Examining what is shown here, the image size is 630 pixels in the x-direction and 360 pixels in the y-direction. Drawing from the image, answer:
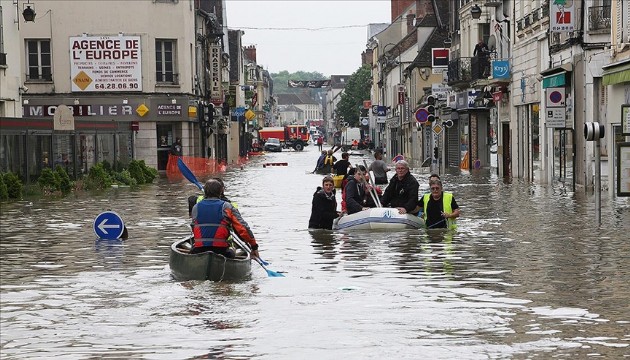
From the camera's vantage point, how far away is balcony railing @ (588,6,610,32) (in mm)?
34812

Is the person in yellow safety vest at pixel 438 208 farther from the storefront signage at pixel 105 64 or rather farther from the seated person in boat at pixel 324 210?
the storefront signage at pixel 105 64

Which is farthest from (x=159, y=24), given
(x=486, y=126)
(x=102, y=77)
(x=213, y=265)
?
(x=213, y=265)

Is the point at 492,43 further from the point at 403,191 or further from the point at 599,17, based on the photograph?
the point at 403,191

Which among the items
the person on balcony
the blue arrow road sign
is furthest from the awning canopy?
the person on balcony

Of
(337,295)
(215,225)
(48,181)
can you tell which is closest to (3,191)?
(48,181)

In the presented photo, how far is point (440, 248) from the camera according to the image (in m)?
19.7

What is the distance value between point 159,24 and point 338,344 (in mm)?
53732

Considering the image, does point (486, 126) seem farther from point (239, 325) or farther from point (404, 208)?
point (239, 325)

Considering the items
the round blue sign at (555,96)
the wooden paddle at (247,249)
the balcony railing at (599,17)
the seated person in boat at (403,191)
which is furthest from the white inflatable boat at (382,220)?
the round blue sign at (555,96)

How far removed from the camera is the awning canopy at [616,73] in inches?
1146

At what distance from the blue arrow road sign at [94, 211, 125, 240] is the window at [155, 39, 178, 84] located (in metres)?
41.8

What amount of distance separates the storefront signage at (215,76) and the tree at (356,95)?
8061cm

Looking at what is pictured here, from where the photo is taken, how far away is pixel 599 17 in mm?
35125

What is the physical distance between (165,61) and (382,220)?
42.7 metres
